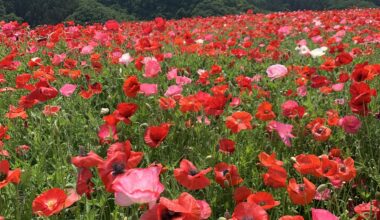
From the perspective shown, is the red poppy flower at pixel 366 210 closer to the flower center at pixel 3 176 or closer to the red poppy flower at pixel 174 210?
the red poppy flower at pixel 174 210

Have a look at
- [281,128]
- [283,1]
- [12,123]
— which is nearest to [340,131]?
[281,128]

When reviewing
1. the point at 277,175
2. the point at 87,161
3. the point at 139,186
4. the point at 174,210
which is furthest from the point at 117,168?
the point at 277,175

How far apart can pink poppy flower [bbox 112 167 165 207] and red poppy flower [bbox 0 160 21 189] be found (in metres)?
0.59

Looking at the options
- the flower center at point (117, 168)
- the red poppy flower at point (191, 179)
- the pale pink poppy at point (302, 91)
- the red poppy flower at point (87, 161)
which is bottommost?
the pale pink poppy at point (302, 91)

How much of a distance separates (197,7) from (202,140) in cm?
2794

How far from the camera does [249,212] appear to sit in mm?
1437

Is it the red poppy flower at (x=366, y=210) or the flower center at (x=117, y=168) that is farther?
the red poppy flower at (x=366, y=210)

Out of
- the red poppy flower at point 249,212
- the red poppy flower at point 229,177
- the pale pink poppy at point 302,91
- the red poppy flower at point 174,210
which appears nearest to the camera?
the red poppy flower at point 174,210

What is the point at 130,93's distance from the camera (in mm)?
2539

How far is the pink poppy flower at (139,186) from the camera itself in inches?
48.9

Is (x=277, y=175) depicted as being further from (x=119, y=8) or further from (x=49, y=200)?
(x=119, y=8)

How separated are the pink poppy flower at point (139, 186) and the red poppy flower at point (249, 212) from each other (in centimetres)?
30

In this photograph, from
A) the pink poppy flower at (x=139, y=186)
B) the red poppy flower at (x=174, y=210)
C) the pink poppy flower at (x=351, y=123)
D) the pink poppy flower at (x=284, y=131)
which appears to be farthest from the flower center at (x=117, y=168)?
the pink poppy flower at (x=351, y=123)

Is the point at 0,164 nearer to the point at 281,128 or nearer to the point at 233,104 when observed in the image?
the point at 281,128
